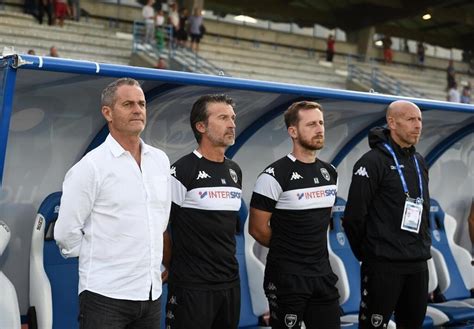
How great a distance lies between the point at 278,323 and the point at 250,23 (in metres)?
21.4

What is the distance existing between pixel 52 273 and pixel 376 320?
1.97 meters

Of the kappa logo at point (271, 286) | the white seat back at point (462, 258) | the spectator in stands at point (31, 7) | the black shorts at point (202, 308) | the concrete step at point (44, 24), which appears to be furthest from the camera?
the spectator in stands at point (31, 7)

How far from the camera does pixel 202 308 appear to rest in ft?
9.94

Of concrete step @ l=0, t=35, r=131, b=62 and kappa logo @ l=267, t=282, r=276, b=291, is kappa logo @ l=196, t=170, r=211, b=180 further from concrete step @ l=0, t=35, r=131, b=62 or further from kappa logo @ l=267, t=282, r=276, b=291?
concrete step @ l=0, t=35, r=131, b=62

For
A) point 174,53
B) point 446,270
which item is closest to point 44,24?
point 174,53

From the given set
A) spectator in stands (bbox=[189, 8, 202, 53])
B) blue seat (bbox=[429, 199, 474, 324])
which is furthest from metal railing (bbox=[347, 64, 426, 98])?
blue seat (bbox=[429, 199, 474, 324])

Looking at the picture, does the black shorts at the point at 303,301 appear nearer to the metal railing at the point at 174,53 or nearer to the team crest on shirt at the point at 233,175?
the team crest on shirt at the point at 233,175

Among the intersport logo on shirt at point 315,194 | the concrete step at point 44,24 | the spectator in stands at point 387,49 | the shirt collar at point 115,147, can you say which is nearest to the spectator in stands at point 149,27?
the concrete step at point 44,24

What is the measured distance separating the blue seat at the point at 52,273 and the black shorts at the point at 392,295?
177cm

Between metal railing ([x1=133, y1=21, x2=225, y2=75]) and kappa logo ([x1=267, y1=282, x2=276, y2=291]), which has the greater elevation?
metal railing ([x1=133, y1=21, x2=225, y2=75])

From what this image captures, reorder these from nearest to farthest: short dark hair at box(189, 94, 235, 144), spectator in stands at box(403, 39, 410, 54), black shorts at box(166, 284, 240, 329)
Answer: black shorts at box(166, 284, 240, 329)
short dark hair at box(189, 94, 235, 144)
spectator in stands at box(403, 39, 410, 54)

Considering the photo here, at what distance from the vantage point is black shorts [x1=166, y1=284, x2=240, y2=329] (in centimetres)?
303

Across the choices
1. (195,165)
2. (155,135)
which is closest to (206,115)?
(195,165)

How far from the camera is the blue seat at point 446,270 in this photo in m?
5.27
